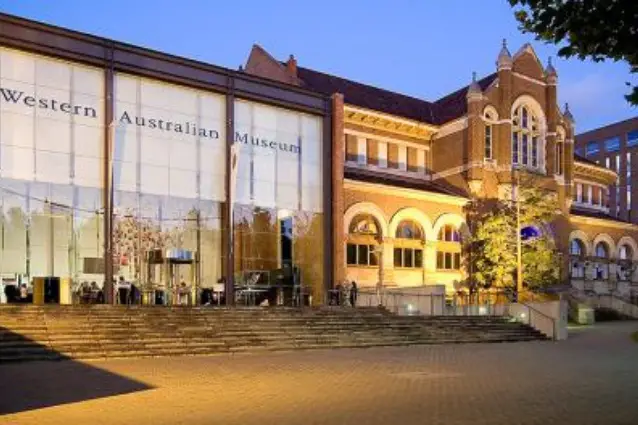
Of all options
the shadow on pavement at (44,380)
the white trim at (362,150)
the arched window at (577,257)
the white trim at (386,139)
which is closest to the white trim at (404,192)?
the white trim at (362,150)

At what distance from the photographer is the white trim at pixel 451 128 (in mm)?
54125

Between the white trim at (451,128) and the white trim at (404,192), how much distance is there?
566cm

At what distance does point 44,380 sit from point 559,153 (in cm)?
5229

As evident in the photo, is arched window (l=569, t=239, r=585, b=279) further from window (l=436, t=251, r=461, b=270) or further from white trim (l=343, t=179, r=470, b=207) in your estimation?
white trim (l=343, t=179, r=470, b=207)

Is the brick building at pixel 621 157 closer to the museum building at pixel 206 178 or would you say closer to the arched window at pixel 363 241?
the museum building at pixel 206 178

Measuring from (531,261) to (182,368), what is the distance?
3488cm

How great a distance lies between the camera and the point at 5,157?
2977 cm

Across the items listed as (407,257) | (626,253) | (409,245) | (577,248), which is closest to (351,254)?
(407,257)

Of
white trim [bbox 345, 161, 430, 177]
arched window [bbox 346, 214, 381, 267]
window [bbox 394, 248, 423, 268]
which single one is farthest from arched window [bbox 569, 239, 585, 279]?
arched window [bbox 346, 214, 381, 267]

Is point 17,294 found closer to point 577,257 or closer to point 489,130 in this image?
point 489,130

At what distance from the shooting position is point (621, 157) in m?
121

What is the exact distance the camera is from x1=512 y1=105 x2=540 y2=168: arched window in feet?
187

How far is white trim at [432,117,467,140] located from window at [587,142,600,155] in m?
79.5

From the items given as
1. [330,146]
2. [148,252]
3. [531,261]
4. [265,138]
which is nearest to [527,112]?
[531,261]
